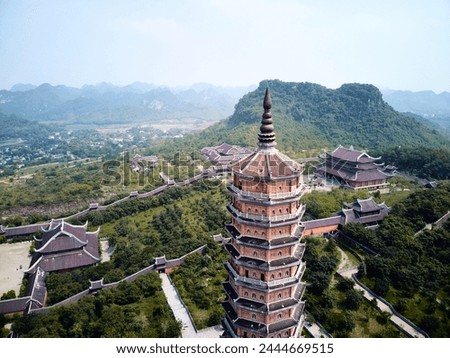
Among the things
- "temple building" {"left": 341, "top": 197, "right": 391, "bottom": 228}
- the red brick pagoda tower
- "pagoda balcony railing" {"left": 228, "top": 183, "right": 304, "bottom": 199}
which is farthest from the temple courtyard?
"temple building" {"left": 341, "top": 197, "right": 391, "bottom": 228}

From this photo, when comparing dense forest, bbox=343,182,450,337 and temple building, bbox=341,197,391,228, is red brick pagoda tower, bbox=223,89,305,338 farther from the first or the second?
temple building, bbox=341,197,391,228

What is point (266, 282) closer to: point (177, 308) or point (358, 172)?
point (177, 308)

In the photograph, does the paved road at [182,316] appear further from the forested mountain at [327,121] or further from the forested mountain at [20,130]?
the forested mountain at [20,130]

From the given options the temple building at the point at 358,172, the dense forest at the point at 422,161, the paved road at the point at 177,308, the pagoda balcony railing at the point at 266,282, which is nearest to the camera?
the pagoda balcony railing at the point at 266,282

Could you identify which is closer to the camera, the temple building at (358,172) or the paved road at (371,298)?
the paved road at (371,298)

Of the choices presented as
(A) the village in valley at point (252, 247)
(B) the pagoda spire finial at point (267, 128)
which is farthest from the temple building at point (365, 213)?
(B) the pagoda spire finial at point (267, 128)
